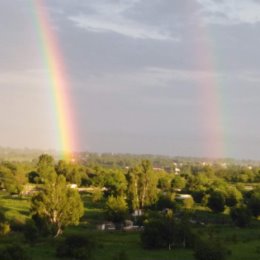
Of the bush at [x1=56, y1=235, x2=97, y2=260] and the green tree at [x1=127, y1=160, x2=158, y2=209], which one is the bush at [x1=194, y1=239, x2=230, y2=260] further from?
the green tree at [x1=127, y1=160, x2=158, y2=209]

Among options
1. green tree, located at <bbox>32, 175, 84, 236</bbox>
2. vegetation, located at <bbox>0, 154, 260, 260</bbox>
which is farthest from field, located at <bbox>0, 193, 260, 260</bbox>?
green tree, located at <bbox>32, 175, 84, 236</bbox>

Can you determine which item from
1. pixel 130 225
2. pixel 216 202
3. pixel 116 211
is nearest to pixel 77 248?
pixel 116 211

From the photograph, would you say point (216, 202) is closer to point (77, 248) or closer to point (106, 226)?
point (106, 226)

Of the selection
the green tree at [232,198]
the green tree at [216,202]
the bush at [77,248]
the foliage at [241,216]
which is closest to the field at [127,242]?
the bush at [77,248]

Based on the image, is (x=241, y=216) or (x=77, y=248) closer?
(x=77, y=248)

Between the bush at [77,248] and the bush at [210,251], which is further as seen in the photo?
the bush at [77,248]

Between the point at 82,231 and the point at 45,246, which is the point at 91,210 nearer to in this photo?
the point at 82,231

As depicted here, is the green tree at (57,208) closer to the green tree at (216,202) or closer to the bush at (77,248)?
the bush at (77,248)
